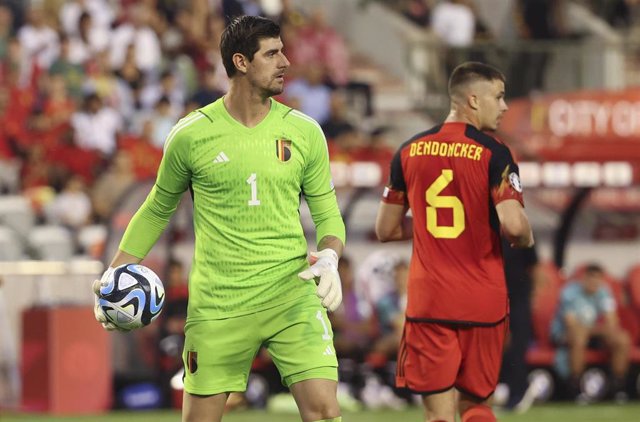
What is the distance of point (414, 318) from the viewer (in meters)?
8.25

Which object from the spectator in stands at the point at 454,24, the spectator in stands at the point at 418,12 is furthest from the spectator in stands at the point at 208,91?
the spectator in stands at the point at 418,12

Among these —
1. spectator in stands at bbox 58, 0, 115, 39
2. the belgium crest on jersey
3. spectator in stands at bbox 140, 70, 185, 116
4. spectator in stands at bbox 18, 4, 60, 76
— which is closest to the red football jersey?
the belgium crest on jersey

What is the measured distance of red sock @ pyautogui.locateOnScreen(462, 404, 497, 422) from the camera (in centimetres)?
801

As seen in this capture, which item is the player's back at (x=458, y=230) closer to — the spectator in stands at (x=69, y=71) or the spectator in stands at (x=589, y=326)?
the spectator in stands at (x=589, y=326)

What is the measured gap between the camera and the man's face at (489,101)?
8250 millimetres

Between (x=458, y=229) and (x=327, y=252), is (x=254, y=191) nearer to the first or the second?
(x=327, y=252)

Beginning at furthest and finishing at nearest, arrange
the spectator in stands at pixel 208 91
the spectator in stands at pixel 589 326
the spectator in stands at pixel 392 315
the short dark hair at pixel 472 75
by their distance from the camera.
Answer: the spectator in stands at pixel 208 91
the spectator in stands at pixel 589 326
the spectator in stands at pixel 392 315
the short dark hair at pixel 472 75

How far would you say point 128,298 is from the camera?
7.23 meters

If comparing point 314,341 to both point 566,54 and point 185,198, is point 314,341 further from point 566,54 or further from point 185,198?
point 566,54

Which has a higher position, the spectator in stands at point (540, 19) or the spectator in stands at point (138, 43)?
the spectator in stands at point (540, 19)

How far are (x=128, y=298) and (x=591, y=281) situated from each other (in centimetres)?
907

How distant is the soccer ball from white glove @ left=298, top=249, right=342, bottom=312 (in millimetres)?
735

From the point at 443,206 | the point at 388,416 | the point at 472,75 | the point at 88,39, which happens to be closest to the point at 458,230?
the point at 443,206

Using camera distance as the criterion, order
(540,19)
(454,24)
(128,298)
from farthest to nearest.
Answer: (540,19), (454,24), (128,298)
